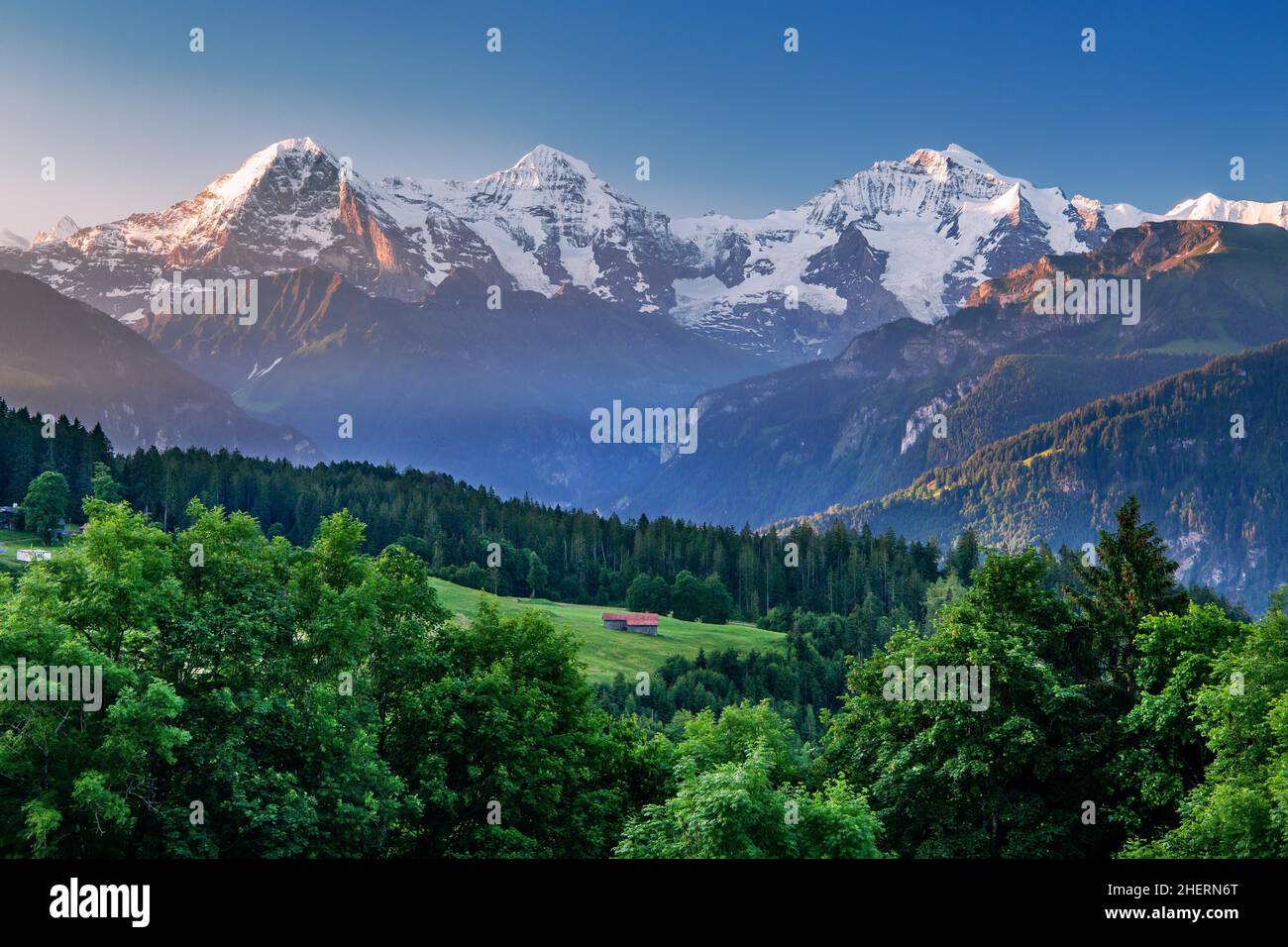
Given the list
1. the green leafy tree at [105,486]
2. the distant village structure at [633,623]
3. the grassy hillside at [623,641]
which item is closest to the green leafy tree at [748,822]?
the grassy hillside at [623,641]

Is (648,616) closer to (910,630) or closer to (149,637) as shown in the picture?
(910,630)

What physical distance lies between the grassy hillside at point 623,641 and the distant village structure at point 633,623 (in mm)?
1750

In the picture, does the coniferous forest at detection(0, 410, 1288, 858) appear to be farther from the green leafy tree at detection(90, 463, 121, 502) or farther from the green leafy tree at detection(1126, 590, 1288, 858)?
the green leafy tree at detection(90, 463, 121, 502)

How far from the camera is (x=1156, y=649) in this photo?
194ft

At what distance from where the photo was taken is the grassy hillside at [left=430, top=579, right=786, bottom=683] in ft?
507

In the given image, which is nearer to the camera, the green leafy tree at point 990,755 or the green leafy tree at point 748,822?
the green leafy tree at point 748,822

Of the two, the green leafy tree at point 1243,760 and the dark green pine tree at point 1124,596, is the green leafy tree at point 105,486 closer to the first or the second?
the dark green pine tree at point 1124,596

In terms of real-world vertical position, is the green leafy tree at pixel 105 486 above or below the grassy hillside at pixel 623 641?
above

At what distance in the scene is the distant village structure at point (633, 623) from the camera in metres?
183

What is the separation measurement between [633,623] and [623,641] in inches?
439

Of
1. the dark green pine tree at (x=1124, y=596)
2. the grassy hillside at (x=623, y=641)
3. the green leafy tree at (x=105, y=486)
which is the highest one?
the green leafy tree at (x=105, y=486)

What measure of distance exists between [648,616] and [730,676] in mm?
23148
